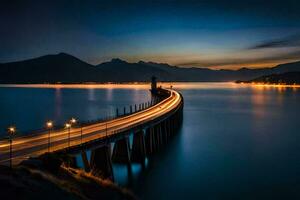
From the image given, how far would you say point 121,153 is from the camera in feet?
122

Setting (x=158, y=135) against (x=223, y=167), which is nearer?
(x=223, y=167)

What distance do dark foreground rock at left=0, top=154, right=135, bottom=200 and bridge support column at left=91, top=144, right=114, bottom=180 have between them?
5.98 m

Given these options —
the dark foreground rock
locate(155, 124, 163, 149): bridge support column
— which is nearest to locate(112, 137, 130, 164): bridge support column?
the dark foreground rock

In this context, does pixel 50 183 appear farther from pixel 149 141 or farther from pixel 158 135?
pixel 158 135

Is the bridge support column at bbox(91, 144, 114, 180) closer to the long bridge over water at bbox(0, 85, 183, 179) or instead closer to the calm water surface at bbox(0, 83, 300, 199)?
the long bridge over water at bbox(0, 85, 183, 179)

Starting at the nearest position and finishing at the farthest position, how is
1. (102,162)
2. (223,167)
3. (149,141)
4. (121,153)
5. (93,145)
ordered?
(93,145) < (102,162) < (121,153) < (223,167) < (149,141)

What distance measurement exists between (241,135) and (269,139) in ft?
18.3

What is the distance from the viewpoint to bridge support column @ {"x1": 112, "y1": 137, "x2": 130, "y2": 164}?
36541 mm

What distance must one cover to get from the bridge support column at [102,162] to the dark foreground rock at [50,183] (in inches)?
236

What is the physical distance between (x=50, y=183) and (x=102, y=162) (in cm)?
1295

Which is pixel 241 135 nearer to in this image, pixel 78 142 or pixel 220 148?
pixel 220 148

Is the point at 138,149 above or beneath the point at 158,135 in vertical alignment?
beneath

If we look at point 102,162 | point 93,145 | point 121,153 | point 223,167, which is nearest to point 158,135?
point 223,167

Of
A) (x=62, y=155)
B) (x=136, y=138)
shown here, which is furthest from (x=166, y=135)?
(x=62, y=155)
